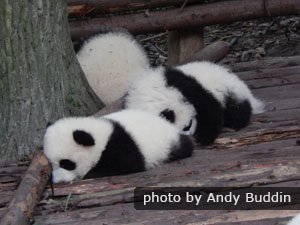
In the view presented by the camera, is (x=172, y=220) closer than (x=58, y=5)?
Yes

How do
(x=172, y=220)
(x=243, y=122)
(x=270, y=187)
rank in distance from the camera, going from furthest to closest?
(x=243, y=122) < (x=270, y=187) < (x=172, y=220)

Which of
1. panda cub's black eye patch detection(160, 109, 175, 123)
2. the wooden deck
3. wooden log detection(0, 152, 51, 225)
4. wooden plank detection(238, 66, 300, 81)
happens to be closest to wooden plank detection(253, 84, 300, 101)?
wooden plank detection(238, 66, 300, 81)

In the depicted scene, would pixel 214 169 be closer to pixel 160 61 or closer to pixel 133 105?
pixel 133 105

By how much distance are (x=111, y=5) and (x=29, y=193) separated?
11.5 ft

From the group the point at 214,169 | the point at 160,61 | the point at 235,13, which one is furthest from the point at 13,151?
the point at 160,61

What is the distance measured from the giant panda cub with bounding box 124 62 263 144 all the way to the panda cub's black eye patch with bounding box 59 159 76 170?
88 centimetres

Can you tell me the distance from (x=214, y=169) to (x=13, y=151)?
Result: 4.18 feet

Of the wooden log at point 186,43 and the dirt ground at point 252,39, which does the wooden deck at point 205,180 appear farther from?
the dirt ground at point 252,39

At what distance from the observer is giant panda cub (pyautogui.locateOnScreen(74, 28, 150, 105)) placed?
18.8 ft

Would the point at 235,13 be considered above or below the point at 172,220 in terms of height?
above

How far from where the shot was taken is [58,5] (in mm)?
4758

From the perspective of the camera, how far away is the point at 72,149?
13.2 ft

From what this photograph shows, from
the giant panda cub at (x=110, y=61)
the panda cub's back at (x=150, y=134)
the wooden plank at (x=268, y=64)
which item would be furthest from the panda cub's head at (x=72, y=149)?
the wooden plank at (x=268, y=64)

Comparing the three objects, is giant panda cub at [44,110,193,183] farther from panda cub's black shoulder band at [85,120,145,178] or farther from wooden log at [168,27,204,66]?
wooden log at [168,27,204,66]
